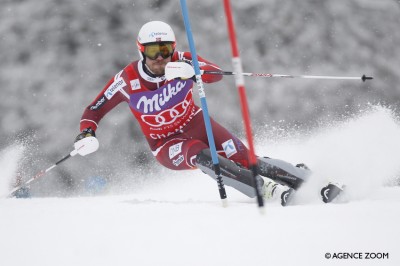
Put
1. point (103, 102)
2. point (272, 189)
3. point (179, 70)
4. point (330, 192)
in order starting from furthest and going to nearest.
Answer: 1. point (103, 102)
2. point (179, 70)
3. point (272, 189)
4. point (330, 192)

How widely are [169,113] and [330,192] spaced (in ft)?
5.52

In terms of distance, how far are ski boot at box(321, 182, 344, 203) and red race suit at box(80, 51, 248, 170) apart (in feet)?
3.55

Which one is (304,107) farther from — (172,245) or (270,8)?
(172,245)

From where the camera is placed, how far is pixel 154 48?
3844mm

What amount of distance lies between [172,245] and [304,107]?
579 inches

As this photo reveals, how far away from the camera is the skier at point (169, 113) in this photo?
11.6 ft

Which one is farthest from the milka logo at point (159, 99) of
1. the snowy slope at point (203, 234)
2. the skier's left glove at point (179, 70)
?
the snowy slope at point (203, 234)

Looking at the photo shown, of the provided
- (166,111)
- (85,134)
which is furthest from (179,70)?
(85,134)

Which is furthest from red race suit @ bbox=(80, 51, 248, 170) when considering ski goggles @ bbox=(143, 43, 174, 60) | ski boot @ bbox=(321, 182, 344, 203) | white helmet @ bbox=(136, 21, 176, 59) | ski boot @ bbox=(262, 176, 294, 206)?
ski boot @ bbox=(321, 182, 344, 203)

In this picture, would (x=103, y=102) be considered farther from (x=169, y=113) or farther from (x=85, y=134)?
(x=169, y=113)

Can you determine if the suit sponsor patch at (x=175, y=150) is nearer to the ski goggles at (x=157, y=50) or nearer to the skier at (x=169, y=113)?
the skier at (x=169, y=113)

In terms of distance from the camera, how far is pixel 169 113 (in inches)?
160

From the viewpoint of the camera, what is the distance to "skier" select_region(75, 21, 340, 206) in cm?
353

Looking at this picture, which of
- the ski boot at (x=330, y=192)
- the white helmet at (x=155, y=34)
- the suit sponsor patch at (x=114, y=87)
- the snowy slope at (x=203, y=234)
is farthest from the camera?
the suit sponsor patch at (x=114, y=87)
